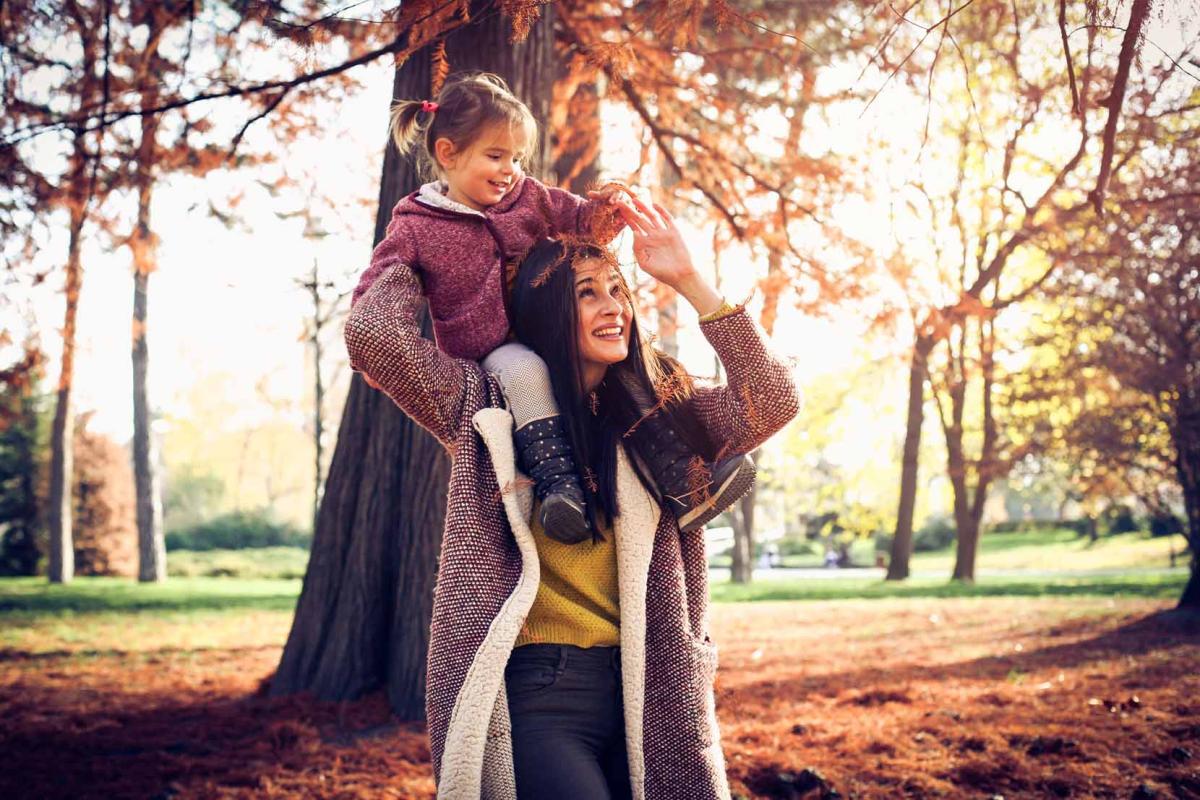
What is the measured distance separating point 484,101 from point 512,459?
1.03m

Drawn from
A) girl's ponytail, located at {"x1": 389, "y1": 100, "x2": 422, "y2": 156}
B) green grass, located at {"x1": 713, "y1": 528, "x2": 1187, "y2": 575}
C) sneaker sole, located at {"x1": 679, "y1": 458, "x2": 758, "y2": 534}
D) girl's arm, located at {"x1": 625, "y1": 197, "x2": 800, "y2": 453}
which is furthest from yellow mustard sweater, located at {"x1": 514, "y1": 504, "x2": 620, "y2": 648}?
green grass, located at {"x1": 713, "y1": 528, "x2": 1187, "y2": 575}

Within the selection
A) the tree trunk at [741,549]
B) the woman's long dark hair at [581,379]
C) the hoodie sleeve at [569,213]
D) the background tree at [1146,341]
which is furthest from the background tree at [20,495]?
the woman's long dark hair at [581,379]

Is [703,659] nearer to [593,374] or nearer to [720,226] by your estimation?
[593,374]

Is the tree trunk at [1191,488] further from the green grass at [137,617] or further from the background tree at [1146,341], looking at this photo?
the green grass at [137,617]

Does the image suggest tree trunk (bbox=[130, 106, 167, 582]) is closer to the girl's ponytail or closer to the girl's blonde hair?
the girl's ponytail

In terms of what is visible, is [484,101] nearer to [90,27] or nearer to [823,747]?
[823,747]

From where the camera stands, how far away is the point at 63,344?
5.76 meters

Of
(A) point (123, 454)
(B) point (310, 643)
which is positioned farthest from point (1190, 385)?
(A) point (123, 454)

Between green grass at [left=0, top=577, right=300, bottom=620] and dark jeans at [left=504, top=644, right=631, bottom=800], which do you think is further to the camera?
green grass at [left=0, top=577, right=300, bottom=620]

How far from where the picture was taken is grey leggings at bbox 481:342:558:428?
2164mm

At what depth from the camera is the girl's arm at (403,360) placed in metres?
2.07

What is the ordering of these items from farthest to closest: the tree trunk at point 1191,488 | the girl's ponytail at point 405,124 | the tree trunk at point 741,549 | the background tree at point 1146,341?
the tree trunk at point 741,549
the tree trunk at point 1191,488
the background tree at point 1146,341
the girl's ponytail at point 405,124

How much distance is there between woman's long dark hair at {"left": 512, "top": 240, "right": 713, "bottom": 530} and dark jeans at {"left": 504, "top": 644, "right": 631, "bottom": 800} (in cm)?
32

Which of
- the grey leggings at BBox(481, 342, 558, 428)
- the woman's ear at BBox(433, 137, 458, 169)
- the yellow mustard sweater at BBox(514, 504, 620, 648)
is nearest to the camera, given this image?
the yellow mustard sweater at BBox(514, 504, 620, 648)
